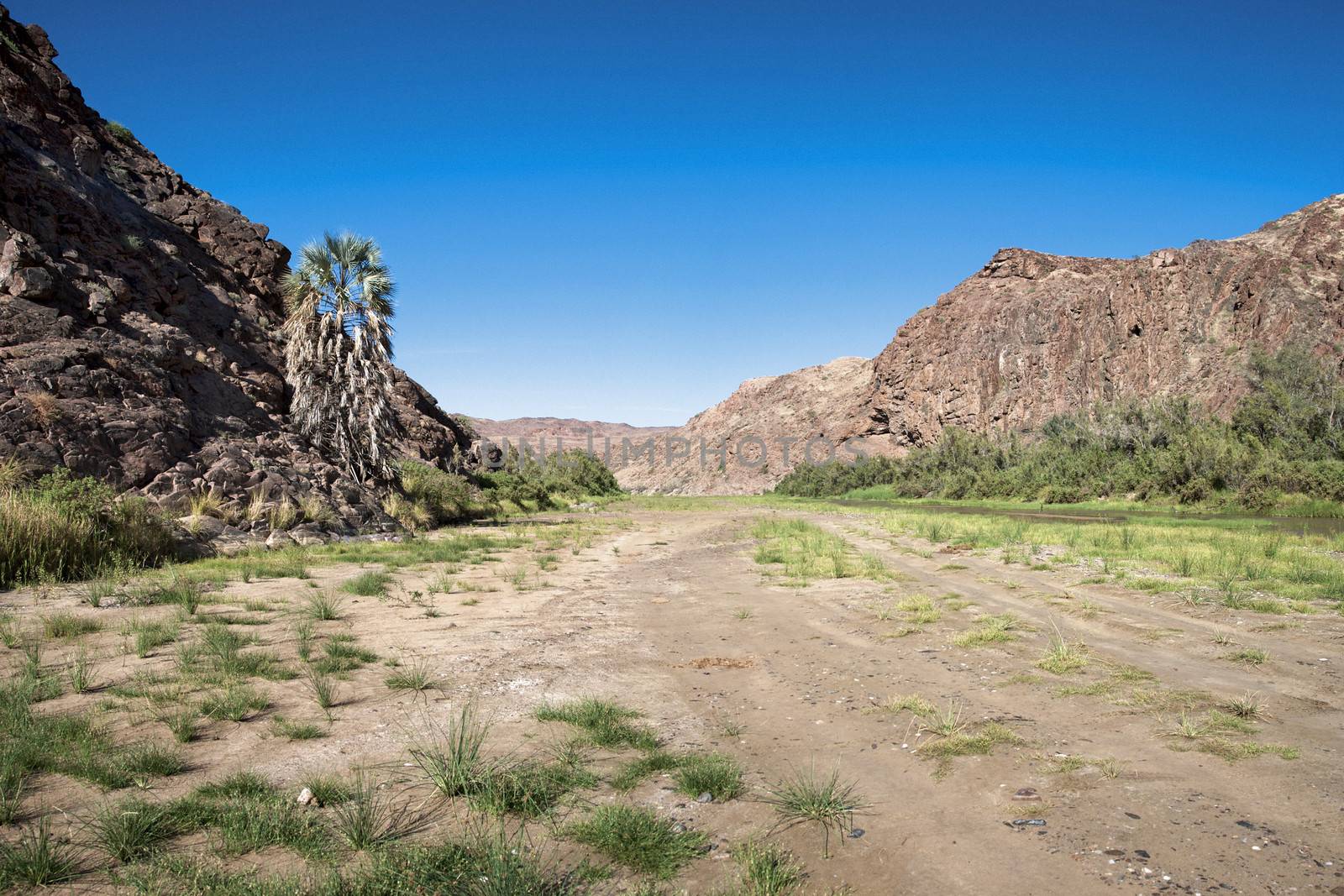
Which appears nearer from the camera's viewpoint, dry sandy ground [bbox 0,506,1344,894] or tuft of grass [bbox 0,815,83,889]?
tuft of grass [bbox 0,815,83,889]

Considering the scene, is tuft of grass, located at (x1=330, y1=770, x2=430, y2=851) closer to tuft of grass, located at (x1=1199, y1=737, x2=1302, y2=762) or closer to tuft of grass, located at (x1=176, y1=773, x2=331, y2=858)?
tuft of grass, located at (x1=176, y1=773, x2=331, y2=858)

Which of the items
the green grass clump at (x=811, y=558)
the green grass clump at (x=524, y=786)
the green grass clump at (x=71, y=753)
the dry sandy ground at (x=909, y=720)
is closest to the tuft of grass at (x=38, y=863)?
the dry sandy ground at (x=909, y=720)

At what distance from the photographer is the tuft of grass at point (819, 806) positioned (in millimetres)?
3893

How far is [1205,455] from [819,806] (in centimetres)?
4061

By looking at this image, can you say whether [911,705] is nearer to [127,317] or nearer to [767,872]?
[767,872]

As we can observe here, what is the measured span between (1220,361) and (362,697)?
8440 centimetres

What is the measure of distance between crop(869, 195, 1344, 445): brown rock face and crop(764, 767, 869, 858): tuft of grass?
73954mm

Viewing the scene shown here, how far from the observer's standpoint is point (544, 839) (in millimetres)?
3697

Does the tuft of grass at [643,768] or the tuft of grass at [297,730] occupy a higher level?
the tuft of grass at [297,730]

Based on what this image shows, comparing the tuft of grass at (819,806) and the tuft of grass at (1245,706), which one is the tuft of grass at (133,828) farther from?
Answer: the tuft of grass at (1245,706)

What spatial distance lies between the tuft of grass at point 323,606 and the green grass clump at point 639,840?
19.2 ft

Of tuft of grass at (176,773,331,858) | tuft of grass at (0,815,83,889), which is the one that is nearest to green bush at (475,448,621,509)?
tuft of grass at (176,773,331,858)

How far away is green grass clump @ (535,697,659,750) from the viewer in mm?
5098

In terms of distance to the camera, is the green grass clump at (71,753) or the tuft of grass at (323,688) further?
the tuft of grass at (323,688)
